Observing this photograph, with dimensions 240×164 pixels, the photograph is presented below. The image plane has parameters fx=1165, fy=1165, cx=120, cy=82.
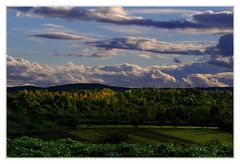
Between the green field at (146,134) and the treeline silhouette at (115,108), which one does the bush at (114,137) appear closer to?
the green field at (146,134)

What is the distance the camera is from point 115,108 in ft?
50.2

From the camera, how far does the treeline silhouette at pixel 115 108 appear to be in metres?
15.2

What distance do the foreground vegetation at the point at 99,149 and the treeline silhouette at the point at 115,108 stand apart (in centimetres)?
23

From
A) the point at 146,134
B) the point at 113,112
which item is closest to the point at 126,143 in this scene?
the point at 146,134

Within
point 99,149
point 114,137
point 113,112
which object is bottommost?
point 99,149

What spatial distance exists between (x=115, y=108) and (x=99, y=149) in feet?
1.97

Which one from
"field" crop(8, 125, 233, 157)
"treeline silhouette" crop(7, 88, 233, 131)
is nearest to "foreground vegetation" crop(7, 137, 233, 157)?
"field" crop(8, 125, 233, 157)

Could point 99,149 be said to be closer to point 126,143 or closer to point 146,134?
point 126,143

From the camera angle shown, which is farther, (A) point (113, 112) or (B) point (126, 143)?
(A) point (113, 112)

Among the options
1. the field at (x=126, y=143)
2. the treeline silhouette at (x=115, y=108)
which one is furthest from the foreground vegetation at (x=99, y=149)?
the treeline silhouette at (x=115, y=108)

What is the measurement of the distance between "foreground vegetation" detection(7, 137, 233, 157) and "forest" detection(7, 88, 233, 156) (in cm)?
6

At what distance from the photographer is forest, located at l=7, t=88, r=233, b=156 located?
15.2m
